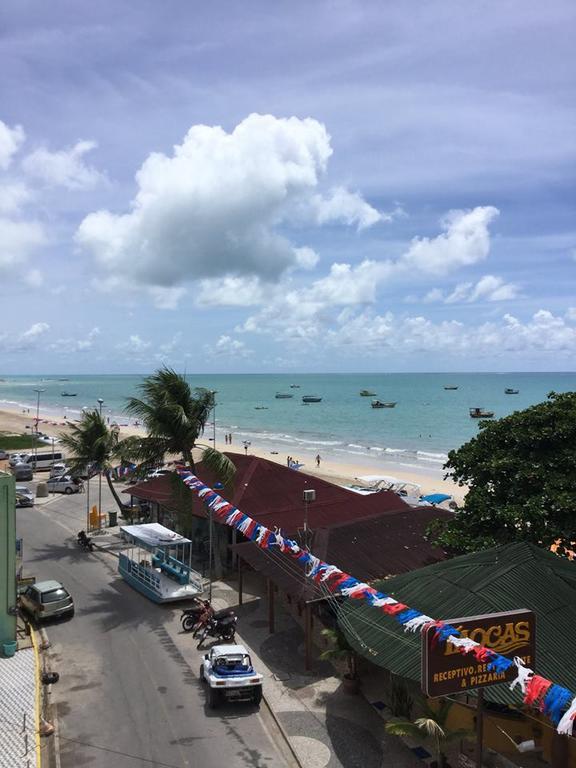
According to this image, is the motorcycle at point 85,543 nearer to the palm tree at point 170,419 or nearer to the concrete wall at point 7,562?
the palm tree at point 170,419

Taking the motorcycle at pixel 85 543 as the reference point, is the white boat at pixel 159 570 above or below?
above

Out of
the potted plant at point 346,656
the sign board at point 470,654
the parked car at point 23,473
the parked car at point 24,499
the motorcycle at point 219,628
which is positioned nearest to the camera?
the sign board at point 470,654

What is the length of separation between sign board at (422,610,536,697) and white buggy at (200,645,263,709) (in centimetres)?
683

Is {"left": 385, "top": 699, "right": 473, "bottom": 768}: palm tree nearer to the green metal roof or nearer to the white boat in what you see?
the green metal roof

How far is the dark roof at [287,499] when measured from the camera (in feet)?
83.6

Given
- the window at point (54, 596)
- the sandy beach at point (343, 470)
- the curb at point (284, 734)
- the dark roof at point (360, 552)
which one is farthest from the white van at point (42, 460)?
the curb at point (284, 734)

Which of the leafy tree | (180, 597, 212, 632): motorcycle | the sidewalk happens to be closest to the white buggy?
the sidewalk

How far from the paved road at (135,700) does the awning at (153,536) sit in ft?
6.93

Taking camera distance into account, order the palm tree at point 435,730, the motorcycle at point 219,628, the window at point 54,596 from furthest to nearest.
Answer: the window at point 54,596 < the motorcycle at point 219,628 < the palm tree at point 435,730

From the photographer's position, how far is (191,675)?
55.8 feet

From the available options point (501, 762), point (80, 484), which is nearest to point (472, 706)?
point (501, 762)

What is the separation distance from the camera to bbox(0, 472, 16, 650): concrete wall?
700 inches

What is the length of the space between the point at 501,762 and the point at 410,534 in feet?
33.6

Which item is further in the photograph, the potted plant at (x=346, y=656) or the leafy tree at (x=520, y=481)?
the leafy tree at (x=520, y=481)
